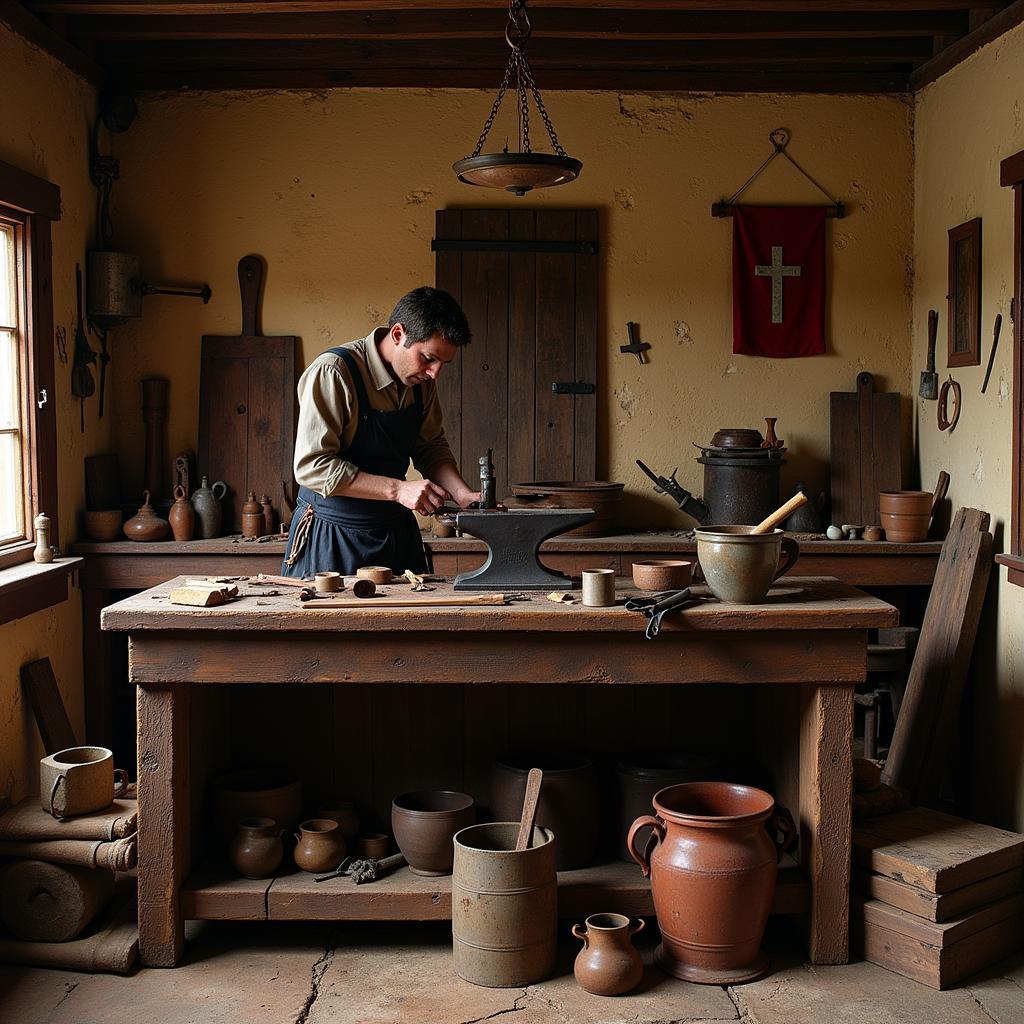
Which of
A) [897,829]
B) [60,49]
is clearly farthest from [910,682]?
[60,49]

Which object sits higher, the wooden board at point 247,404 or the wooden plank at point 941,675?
the wooden board at point 247,404

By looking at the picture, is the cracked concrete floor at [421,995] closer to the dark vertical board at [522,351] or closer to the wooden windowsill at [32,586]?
the wooden windowsill at [32,586]

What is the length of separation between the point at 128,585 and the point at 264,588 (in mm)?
1808

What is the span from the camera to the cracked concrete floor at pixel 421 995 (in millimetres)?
3168

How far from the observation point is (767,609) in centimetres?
335

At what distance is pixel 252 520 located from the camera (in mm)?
5551

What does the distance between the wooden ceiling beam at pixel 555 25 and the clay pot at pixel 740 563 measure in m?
2.64

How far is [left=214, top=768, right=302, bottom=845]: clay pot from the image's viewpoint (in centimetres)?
367

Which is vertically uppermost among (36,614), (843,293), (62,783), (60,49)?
(60,49)

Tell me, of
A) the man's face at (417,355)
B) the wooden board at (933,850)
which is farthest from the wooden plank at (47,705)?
the wooden board at (933,850)

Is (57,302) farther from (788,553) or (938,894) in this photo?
(938,894)

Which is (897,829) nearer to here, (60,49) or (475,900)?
(475,900)

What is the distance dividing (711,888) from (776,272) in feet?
11.0

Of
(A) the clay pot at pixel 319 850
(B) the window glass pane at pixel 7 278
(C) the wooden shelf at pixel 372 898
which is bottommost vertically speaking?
(C) the wooden shelf at pixel 372 898
